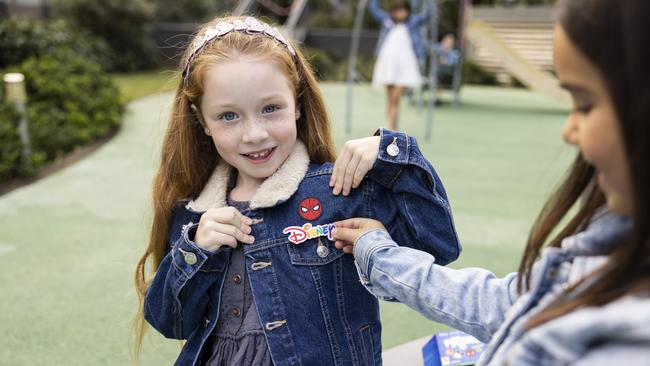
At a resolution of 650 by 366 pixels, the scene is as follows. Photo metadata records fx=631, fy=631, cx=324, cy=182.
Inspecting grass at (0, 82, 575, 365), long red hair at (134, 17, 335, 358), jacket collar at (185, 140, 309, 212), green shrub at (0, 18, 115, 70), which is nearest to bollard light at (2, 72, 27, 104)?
grass at (0, 82, 575, 365)

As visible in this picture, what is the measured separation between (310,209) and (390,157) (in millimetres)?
223

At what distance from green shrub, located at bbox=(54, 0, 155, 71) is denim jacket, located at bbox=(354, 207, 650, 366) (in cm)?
1478

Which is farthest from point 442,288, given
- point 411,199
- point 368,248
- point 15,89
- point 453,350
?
point 15,89

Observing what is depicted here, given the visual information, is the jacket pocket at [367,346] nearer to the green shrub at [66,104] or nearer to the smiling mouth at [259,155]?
the smiling mouth at [259,155]

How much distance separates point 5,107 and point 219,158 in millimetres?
4484

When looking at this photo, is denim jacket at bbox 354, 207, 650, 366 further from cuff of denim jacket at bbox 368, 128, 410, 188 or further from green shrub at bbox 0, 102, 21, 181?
green shrub at bbox 0, 102, 21, 181

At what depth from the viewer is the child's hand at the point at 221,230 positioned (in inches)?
53.8

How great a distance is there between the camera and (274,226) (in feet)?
4.70

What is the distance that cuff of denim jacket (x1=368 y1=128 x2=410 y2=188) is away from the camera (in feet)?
4.41

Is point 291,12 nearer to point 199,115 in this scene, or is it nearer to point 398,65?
point 398,65

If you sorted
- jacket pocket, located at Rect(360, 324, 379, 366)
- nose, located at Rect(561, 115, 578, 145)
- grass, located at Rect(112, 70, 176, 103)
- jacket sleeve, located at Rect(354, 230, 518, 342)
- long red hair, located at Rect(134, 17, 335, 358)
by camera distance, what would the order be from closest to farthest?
1. nose, located at Rect(561, 115, 578, 145)
2. jacket sleeve, located at Rect(354, 230, 518, 342)
3. jacket pocket, located at Rect(360, 324, 379, 366)
4. long red hair, located at Rect(134, 17, 335, 358)
5. grass, located at Rect(112, 70, 176, 103)

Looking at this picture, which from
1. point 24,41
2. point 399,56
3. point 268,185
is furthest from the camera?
point 24,41

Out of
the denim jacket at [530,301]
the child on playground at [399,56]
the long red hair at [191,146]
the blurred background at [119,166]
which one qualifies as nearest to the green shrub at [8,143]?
the blurred background at [119,166]

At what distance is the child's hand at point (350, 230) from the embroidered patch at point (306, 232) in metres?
0.03
